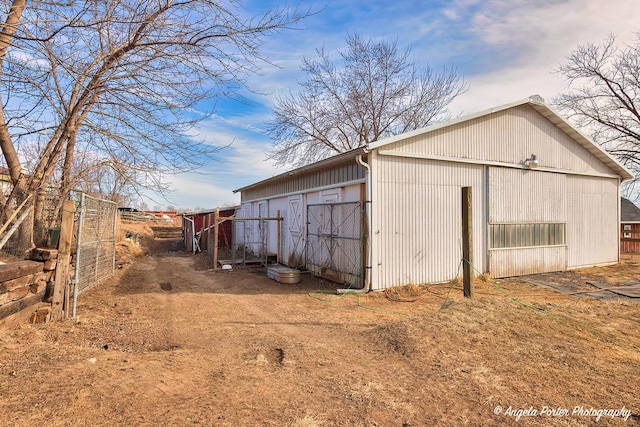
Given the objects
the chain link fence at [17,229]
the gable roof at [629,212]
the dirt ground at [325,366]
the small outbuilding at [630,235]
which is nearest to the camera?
the dirt ground at [325,366]

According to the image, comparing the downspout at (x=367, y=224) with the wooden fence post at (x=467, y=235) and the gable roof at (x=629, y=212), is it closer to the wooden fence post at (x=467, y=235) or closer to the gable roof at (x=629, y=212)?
the wooden fence post at (x=467, y=235)

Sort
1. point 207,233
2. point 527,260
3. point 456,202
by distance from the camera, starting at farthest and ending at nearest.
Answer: point 207,233, point 527,260, point 456,202

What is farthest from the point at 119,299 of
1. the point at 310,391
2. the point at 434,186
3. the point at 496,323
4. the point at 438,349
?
the point at 434,186

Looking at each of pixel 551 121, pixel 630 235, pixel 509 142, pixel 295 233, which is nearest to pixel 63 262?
pixel 295 233

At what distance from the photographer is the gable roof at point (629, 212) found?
70.5ft

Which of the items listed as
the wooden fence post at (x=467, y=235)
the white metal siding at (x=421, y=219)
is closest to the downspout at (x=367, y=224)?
the white metal siding at (x=421, y=219)

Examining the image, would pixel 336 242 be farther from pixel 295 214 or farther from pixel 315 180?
pixel 295 214

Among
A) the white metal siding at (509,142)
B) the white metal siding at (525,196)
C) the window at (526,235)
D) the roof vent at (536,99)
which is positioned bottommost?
the window at (526,235)

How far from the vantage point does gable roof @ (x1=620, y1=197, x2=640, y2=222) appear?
21.5 metres

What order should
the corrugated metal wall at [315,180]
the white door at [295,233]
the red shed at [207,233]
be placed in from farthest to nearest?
the red shed at [207,233] < the white door at [295,233] < the corrugated metal wall at [315,180]

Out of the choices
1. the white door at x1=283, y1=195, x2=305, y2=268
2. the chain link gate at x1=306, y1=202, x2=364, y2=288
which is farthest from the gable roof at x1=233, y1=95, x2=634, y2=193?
the chain link gate at x1=306, y1=202, x2=364, y2=288

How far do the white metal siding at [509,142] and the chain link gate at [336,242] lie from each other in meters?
2.02

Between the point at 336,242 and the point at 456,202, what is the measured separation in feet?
11.4

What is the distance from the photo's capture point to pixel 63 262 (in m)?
5.50
